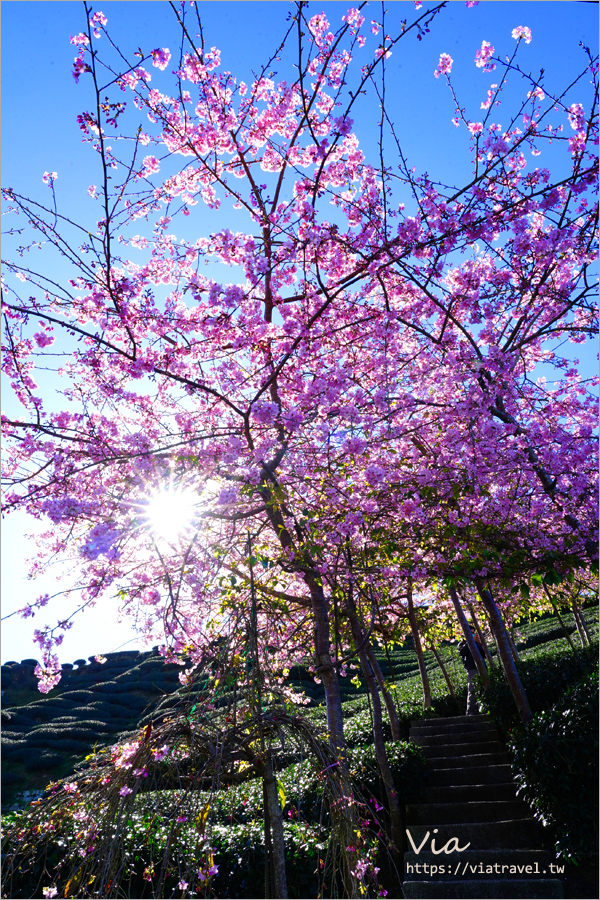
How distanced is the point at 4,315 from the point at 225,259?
2.23 m

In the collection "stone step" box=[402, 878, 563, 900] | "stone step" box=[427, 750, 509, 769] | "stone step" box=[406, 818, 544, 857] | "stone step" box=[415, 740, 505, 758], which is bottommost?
"stone step" box=[402, 878, 563, 900]

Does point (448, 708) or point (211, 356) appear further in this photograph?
point (448, 708)

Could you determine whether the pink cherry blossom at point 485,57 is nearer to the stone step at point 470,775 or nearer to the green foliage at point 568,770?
the green foliage at point 568,770

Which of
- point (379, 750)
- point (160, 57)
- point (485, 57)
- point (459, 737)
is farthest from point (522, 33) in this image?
point (459, 737)

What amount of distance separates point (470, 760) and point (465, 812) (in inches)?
59.9

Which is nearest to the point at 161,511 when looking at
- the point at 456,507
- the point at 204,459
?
the point at 204,459

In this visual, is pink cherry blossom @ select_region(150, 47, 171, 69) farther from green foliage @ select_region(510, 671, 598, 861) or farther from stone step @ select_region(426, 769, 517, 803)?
stone step @ select_region(426, 769, 517, 803)

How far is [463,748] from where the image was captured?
9.25 m

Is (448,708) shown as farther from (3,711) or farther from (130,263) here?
(3,711)

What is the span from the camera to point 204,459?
5.95 meters

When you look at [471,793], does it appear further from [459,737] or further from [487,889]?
[487,889]

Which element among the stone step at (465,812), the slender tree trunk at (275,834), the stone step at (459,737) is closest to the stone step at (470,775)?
the stone step at (465,812)

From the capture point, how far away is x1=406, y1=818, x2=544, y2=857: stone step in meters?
6.36

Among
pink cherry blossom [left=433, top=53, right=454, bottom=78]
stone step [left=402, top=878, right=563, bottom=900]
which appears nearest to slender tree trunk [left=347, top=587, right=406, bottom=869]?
stone step [left=402, top=878, right=563, bottom=900]
